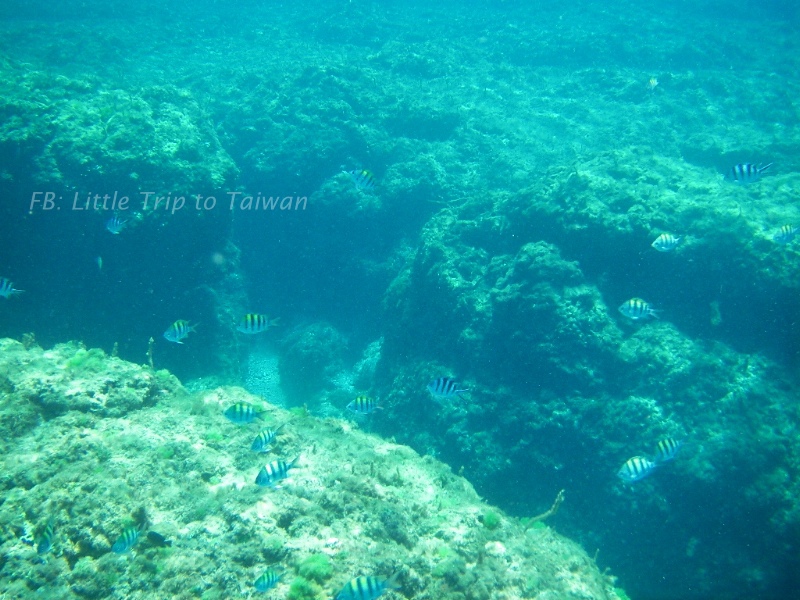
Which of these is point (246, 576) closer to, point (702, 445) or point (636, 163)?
point (702, 445)

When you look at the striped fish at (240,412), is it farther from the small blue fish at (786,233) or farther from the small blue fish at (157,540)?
the small blue fish at (786,233)

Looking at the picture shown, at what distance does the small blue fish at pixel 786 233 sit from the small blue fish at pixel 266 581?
9.08 metres

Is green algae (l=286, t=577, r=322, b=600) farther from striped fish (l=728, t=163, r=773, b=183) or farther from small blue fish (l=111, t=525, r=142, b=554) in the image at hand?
striped fish (l=728, t=163, r=773, b=183)

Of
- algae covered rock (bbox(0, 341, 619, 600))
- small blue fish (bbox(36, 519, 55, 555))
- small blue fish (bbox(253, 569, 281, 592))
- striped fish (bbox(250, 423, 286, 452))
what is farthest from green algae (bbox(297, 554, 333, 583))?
small blue fish (bbox(36, 519, 55, 555))

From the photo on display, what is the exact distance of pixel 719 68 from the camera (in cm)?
2153

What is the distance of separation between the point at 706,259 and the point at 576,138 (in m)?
11.3

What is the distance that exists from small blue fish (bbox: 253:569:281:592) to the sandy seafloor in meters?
0.30

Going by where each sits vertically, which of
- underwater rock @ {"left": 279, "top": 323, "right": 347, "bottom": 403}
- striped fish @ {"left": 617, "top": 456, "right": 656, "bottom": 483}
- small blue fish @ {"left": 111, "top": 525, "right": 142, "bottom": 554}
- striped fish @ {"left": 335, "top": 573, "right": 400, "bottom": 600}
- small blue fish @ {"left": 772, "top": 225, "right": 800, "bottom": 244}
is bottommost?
underwater rock @ {"left": 279, "top": 323, "right": 347, "bottom": 403}

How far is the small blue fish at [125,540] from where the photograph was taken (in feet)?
12.6

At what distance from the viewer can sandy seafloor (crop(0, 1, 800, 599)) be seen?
20.6ft

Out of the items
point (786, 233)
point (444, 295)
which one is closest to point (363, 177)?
point (444, 295)

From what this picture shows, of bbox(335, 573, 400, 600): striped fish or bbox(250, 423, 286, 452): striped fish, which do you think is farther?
bbox(250, 423, 286, 452): striped fish

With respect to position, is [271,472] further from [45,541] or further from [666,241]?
[666,241]

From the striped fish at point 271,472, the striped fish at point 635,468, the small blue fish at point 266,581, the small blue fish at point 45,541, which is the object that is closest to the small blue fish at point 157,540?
the small blue fish at point 45,541
